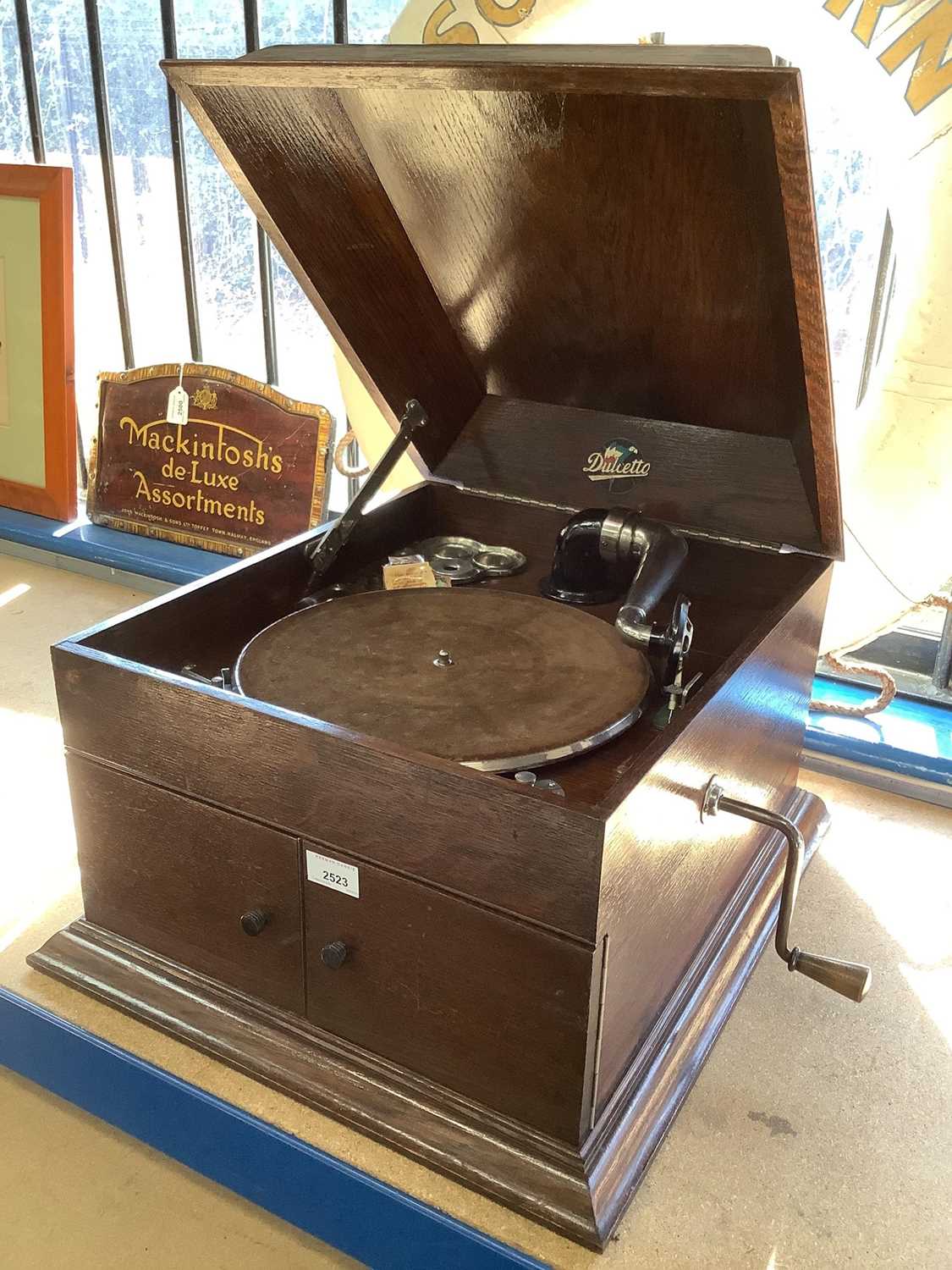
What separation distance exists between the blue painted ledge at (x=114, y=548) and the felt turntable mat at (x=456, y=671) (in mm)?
894

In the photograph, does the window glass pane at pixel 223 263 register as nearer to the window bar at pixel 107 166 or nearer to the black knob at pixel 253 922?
the window bar at pixel 107 166

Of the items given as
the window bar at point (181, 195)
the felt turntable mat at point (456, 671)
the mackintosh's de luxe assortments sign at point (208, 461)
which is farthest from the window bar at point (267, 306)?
the felt turntable mat at point (456, 671)

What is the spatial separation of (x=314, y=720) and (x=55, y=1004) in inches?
17.9

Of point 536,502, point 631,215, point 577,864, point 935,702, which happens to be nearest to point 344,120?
point 631,215

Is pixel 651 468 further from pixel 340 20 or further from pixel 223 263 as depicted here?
pixel 223 263

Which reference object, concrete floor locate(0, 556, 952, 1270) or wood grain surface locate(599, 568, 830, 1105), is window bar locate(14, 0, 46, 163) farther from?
wood grain surface locate(599, 568, 830, 1105)

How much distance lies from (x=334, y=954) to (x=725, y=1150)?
0.39m

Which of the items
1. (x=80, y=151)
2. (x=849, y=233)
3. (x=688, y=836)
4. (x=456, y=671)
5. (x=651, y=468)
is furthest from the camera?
(x=80, y=151)

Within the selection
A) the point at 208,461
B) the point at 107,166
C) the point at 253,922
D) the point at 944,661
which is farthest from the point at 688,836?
the point at 107,166

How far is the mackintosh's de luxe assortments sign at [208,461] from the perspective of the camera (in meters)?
2.07

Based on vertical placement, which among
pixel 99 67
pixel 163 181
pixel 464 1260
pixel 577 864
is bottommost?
pixel 464 1260

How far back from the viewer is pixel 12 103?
2695 mm

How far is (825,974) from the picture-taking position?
1.01 m

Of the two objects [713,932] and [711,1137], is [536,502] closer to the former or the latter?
[713,932]
